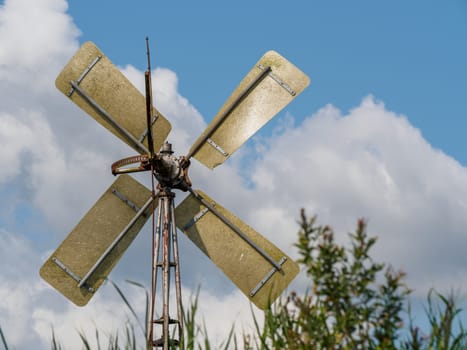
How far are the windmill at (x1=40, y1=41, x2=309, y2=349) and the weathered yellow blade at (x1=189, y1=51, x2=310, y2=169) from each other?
1 cm

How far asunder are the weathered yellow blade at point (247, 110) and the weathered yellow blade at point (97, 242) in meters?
0.98

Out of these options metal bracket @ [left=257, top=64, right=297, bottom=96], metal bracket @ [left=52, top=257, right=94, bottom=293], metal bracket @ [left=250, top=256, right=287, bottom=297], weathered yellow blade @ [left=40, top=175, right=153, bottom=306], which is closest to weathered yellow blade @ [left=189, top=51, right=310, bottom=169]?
metal bracket @ [left=257, top=64, right=297, bottom=96]

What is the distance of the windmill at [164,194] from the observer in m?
9.23

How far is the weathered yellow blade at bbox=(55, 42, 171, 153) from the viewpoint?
9445mm

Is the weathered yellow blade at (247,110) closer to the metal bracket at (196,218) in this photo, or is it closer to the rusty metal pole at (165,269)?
the metal bracket at (196,218)

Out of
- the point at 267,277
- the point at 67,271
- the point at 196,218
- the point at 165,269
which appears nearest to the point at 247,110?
the point at 196,218

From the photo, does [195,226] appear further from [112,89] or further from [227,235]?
[112,89]

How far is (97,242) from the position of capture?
9.49 m

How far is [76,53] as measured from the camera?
31.5 feet

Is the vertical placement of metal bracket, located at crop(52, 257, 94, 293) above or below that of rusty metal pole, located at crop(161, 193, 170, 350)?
below

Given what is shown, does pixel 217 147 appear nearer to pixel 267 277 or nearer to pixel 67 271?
pixel 267 277

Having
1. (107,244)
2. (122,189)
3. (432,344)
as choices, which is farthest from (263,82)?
(432,344)

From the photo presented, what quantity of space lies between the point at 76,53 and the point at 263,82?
246cm

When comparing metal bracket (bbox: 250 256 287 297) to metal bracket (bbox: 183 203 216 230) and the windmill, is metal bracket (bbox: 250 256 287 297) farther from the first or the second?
metal bracket (bbox: 183 203 216 230)
